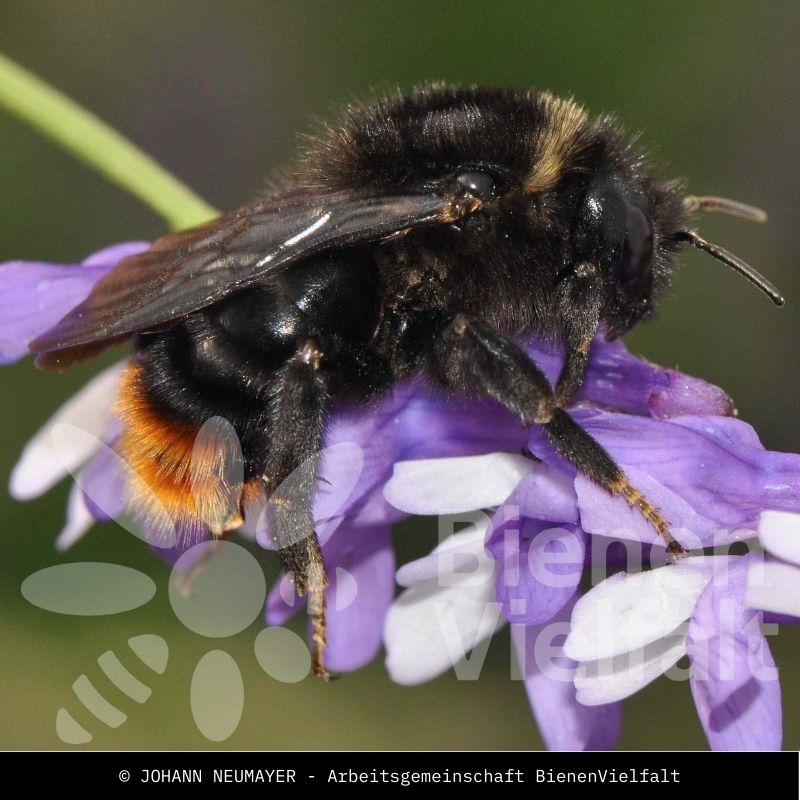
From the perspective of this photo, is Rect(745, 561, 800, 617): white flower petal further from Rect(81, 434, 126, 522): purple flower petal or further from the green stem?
the green stem

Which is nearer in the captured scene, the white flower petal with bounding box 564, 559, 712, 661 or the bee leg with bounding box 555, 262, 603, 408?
the white flower petal with bounding box 564, 559, 712, 661

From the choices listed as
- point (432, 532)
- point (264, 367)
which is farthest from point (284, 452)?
point (432, 532)

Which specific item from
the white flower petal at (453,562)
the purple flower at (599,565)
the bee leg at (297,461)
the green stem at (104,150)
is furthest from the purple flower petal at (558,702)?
the green stem at (104,150)

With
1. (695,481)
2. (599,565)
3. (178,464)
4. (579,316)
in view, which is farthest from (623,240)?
(178,464)

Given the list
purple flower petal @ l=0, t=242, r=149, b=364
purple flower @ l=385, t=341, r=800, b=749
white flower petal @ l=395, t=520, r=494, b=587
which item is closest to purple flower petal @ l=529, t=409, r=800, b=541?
purple flower @ l=385, t=341, r=800, b=749

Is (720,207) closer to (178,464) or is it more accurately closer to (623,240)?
(623,240)
